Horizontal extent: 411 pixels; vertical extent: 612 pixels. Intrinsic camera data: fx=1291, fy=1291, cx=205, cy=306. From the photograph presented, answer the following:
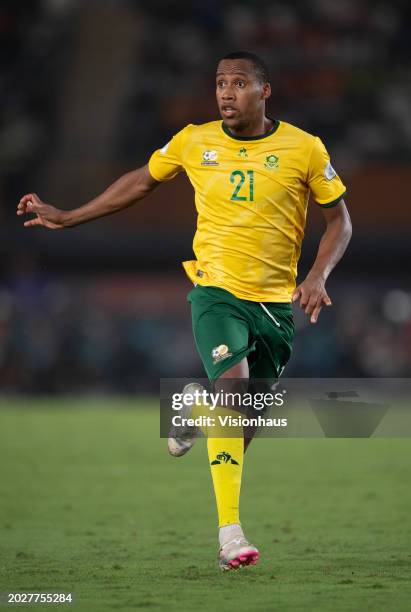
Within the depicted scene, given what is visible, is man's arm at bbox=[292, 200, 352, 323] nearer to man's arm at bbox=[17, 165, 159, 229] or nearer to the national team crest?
the national team crest

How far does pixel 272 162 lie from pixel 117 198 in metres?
0.89

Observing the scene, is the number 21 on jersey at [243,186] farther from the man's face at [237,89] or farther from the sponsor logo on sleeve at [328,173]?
the sponsor logo on sleeve at [328,173]

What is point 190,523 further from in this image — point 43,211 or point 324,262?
point 324,262

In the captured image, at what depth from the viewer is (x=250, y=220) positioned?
6.38 metres

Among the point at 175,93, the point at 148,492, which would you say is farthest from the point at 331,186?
the point at 175,93

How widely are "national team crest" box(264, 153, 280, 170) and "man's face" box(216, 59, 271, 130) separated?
0.23 meters

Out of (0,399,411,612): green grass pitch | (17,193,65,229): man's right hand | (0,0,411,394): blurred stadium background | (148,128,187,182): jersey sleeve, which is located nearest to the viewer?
(0,399,411,612): green grass pitch

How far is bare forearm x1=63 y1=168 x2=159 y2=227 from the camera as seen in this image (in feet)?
22.2

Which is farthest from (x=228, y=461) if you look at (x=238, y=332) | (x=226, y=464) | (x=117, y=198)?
(x=117, y=198)

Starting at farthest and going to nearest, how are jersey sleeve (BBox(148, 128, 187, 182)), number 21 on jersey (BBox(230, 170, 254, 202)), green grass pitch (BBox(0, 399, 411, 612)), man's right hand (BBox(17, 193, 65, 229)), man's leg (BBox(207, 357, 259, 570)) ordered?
man's right hand (BBox(17, 193, 65, 229))
jersey sleeve (BBox(148, 128, 187, 182))
number 21 on jersey (BBox(230, 170, 254, 202))
man's leg (BBox(207, 357, 259, 570))
green grass pitch (BBox(0, 399, 411, 612))

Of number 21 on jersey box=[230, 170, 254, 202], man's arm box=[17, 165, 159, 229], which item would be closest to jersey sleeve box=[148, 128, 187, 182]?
man's arm box=[17, 165, 159, 229]

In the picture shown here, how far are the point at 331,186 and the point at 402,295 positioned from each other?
1939 cm

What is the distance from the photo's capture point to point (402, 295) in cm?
2552

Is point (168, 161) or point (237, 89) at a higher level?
point (237, 89)
